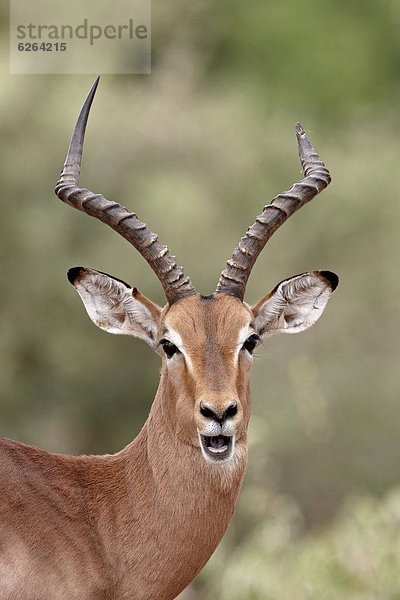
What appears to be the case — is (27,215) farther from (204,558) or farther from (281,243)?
(204,558)

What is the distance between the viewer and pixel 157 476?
930cm

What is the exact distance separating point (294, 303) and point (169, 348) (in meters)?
1.12

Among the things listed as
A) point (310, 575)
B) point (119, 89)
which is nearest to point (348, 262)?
point (119, 89)

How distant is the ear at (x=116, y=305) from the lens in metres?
9.71

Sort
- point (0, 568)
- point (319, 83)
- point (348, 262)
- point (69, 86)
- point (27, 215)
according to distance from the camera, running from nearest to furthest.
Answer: point (0, 568), point (27, 215), point (69, 86), point (348, 262), point (319, 83)

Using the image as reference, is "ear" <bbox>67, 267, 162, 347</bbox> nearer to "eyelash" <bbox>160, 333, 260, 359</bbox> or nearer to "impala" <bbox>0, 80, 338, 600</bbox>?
"impala" <bbox>0, 80, 338, 600</bbox>

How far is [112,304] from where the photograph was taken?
9875mm

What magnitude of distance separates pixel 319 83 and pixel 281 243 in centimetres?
2134

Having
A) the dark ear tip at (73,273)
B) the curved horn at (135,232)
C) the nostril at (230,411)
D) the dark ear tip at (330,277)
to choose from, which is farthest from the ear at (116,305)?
the nostril at (230,411)

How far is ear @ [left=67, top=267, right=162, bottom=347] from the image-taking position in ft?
31.9

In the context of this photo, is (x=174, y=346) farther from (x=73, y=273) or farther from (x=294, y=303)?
(x=294, y=303)
